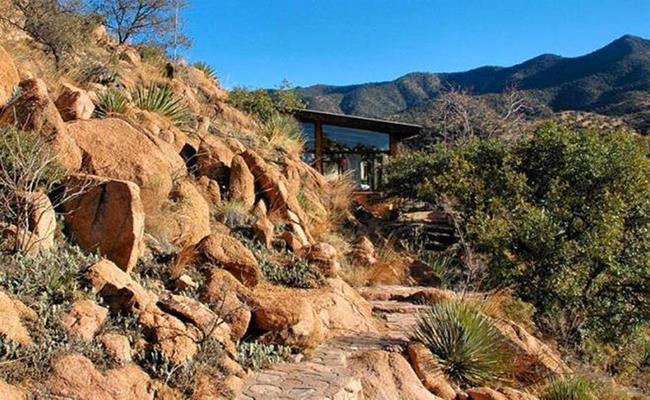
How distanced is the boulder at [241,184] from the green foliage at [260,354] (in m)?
4.05

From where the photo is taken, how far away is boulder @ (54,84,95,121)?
7824 mm

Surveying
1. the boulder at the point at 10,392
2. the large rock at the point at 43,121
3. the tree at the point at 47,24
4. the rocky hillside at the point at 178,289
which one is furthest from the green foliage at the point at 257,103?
the boulder at the point at 10,392

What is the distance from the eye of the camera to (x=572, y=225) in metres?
10.6

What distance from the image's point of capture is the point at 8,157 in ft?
18.4

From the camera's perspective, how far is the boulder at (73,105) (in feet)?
25.7

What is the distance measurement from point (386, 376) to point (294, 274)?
2.01 metres

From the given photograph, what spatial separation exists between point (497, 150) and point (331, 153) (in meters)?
9.15

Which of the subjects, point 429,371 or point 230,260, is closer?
point 429,371

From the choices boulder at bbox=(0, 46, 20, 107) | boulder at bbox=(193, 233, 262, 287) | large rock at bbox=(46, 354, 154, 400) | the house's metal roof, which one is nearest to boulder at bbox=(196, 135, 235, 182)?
boulder at bbox=(0, 46, 20, 107)

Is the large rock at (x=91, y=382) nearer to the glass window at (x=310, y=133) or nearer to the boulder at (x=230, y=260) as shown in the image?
the boulder at (x=230, y=260)

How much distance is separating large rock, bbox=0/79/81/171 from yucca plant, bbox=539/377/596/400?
6072 millimetres

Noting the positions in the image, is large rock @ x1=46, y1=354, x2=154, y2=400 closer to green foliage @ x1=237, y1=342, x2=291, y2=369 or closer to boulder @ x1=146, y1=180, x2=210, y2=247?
green foliage @ x1=237, y1=342, x2=291, y2=369

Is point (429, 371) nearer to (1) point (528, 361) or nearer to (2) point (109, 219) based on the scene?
(1) point (528, 361)

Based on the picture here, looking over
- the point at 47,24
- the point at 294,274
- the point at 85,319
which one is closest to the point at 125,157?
the point at 294,274
